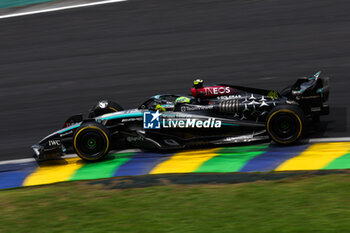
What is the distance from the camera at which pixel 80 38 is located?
14602 millimetres

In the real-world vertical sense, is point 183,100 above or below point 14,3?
below

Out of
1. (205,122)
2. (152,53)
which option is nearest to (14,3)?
(152,53)

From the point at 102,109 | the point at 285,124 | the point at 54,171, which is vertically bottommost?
the point at 54,171

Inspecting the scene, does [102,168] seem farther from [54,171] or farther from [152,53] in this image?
[152,53]

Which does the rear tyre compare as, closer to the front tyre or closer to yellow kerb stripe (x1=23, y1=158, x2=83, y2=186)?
the front tyre

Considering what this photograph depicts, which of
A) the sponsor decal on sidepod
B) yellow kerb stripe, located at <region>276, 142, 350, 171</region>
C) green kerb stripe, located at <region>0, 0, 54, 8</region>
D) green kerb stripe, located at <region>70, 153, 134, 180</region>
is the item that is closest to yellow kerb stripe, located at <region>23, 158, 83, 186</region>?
green kerb stripe, located at <region>70, 153, 134, 180</region>

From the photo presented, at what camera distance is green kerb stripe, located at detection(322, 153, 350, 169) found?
23.9 ft

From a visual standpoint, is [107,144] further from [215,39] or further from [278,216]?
[215,39]

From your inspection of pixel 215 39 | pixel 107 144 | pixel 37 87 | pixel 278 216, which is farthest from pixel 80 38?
pixel 278 216

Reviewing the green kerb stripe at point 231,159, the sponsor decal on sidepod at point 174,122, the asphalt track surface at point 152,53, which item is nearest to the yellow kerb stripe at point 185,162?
the green kerb stripe at point 231,159

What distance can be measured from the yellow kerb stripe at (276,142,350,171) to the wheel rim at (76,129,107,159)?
2.81 meters

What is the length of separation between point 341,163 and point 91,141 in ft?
12.4

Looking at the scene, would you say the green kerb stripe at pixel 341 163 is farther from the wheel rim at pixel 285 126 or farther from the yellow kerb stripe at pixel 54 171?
the yellow kerb stripe at pixel 54 171

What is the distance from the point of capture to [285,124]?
8117 millimetres
